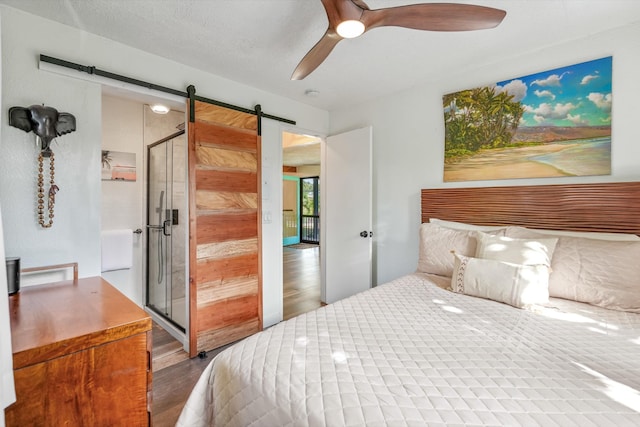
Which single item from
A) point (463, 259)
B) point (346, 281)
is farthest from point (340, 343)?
point (346, 281)

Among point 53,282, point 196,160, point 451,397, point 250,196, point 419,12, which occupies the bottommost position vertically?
point 451,397

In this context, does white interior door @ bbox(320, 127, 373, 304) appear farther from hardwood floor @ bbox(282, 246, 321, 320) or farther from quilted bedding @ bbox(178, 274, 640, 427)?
quilted bedding @ bbox(178, 274, 640, 427)

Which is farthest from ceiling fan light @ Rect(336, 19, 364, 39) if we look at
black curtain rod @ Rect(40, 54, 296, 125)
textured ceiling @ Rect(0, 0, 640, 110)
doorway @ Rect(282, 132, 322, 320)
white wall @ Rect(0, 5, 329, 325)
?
doorway @ Rect(282, 132, 322, 320)

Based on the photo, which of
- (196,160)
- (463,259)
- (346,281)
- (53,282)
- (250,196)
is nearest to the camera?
(53,282)

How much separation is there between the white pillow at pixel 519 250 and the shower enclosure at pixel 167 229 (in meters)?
2.38

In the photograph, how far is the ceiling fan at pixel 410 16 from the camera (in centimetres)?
137

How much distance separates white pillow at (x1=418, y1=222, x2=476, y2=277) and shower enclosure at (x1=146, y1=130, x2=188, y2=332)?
81.3 inches

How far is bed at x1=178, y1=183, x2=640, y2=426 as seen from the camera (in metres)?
0.88

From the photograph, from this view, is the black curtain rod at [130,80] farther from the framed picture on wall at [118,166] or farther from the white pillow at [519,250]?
the white pillow at [519,250]

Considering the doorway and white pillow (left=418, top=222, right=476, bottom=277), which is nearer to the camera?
white pillow (left=418, top=222, right=476, bottom=277)

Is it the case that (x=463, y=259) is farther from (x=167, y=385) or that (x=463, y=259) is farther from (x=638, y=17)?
(x=167, y=385)

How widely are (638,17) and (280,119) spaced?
2.77 m

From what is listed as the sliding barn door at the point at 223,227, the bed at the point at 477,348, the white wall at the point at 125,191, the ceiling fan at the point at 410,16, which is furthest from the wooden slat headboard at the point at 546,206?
the white wall at the point at 125,191

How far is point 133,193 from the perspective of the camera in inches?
123
